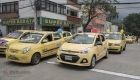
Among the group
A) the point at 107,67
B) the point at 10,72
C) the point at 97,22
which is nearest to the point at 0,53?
the point at 10,72

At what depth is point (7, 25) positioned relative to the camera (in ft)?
121

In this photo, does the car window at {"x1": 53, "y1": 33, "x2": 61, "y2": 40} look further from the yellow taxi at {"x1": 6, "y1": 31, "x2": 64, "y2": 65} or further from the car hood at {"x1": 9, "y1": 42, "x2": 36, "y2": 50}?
the car hood at {"x1": 9, "y1": 42, "x2": 36, "y2": 50}

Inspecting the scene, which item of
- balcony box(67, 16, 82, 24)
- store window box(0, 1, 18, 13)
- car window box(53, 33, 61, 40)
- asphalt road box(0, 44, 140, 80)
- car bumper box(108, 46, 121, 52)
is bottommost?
asphalt road box(0, 44, 140, 80)

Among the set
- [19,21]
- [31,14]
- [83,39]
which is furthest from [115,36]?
[19,21]

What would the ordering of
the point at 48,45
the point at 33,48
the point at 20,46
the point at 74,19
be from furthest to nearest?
the point at 74,19, the point at 48,45, the point at 33,48, the point at 20,46

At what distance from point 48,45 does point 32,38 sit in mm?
948

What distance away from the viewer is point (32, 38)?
41.3ft

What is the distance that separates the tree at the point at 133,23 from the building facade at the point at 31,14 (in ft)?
217

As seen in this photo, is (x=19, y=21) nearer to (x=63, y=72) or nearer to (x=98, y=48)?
(x=98, y=48)

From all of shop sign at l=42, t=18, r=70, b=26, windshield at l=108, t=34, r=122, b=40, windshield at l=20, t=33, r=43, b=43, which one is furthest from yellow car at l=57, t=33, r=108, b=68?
shop sign at l=42, t=18, r=70, b=26

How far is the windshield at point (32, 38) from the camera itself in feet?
40.6

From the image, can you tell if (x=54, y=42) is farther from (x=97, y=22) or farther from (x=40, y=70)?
(x=97, y=22)

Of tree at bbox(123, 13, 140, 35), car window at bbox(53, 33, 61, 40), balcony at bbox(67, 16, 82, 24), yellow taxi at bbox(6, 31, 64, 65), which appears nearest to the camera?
yellow taxi at bbox(6, 31, 64, 65)

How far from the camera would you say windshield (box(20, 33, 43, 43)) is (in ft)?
40.6
